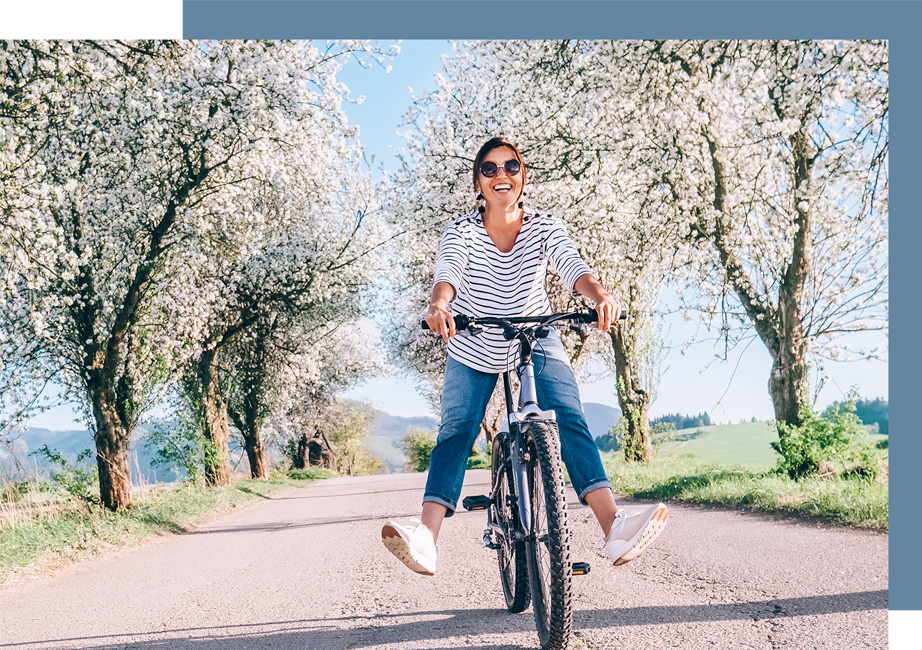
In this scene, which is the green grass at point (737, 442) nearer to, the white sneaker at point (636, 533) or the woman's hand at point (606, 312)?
the white sneaker at point (636, 533)

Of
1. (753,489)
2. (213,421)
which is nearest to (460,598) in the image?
(753,489)

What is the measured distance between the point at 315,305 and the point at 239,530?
467cm

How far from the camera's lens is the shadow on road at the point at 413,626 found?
3057 mm

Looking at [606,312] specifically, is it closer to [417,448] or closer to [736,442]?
[736,442]

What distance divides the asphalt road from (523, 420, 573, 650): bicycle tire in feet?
0.78

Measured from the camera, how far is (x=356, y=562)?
4914 mm

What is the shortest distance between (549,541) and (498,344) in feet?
3.15

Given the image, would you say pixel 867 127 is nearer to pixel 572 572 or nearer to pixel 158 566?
pixel 572 572

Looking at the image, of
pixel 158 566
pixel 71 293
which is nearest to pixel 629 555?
pixel 158 566

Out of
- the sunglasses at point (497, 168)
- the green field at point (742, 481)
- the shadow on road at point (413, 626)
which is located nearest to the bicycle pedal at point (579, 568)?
the shadow on road at point (413, 626)

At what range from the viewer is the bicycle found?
2.58 metres

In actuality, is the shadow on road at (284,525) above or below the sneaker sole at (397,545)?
below

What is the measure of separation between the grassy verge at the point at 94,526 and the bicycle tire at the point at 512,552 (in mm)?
3590

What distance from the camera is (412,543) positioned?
2.85 metres
